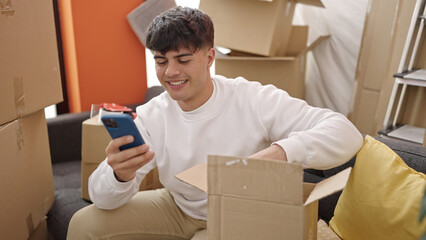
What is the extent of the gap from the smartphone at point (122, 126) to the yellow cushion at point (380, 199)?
2.11 feet

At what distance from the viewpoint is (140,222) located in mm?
1298

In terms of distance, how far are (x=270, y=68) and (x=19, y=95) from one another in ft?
4.38

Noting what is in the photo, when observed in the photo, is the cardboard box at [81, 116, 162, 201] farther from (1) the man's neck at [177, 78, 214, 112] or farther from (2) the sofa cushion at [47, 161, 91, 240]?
(1) the man's neck at [177, 78, 214, 112]

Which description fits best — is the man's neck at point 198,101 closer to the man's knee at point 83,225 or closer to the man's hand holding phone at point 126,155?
the man's hand holding phone at point 126,155

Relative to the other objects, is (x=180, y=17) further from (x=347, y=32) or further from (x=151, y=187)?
(x=347, y=32)

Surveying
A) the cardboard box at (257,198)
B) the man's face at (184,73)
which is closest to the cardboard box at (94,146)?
the man's face at (184,73)

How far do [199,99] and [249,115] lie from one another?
19 centimetres

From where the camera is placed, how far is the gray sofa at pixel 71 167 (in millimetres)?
1223

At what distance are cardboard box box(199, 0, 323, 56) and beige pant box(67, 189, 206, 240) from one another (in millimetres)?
1047

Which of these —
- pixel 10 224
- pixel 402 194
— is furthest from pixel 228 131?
pixel 10 224

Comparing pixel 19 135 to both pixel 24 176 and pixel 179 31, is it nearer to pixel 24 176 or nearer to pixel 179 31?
pixel 24 176

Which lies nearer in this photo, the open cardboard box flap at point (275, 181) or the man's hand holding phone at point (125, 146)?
the open cardboard box flap at point (275, 181)

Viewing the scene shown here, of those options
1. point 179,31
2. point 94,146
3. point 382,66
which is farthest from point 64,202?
point 382,66

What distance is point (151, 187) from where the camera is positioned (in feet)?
6.04
